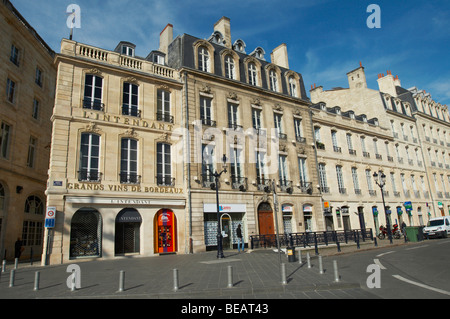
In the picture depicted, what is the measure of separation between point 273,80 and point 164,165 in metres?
13.2

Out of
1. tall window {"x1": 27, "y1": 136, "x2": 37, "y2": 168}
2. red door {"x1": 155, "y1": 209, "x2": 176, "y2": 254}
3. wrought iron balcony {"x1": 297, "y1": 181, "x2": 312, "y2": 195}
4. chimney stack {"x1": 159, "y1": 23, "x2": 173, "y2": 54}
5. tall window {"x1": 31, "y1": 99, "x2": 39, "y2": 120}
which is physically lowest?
red door {"x1": 155, "y1": 209, "x2": 176, "y2": 254}

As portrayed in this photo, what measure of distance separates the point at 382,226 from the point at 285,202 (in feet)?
37.8

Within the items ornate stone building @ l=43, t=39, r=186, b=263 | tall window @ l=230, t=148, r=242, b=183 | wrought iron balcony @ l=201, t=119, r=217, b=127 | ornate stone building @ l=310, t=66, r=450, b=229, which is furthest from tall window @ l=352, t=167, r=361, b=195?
ornate stone building @ l=43, t=39, r=186, b=263

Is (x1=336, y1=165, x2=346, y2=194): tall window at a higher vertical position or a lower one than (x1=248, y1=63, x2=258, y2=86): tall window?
lower

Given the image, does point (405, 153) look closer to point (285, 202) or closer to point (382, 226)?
point (382, 226)

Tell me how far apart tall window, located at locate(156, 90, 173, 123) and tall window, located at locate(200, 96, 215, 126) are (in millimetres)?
2339

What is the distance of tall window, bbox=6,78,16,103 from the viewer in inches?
771

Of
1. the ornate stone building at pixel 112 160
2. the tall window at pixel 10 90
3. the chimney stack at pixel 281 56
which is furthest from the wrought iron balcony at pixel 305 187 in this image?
the tall window at pixel 10 90

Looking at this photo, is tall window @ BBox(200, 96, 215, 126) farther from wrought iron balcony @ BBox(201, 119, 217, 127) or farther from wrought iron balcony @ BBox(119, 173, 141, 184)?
wrought iron balcony @ BBox(119, 173, 141, 184)

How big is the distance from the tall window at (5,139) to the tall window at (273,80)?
772 inches

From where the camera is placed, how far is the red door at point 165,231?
18.3 m

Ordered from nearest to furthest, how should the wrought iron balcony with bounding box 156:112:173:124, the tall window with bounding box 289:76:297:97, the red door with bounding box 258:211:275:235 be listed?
the wrought iron balcony with bounding box 156:112:173:124
the red door with bounding box 258:211:275:235
the tall window with bounding box 289:76:297:97

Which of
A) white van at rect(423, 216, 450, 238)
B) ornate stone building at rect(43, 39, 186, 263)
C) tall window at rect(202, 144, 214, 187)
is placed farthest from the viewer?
white van at rect(423, 216, 450, 238)

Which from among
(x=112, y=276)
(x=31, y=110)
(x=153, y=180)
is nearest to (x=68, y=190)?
(x=153, y=180)
